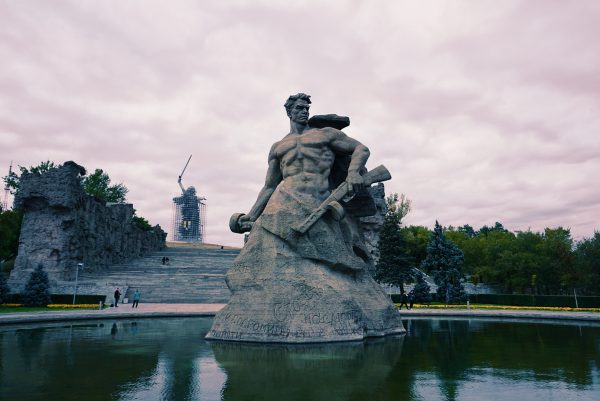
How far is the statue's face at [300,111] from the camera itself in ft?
35.7

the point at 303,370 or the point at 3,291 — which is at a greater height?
the point at 3,291

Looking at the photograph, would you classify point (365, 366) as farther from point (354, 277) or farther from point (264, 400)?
point (354, 277)

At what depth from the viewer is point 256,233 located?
33.7 ft

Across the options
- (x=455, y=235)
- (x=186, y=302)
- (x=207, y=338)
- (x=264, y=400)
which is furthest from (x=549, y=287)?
(x=264, y=400)

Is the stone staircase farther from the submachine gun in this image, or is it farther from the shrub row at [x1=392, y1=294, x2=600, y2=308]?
the submachine gun

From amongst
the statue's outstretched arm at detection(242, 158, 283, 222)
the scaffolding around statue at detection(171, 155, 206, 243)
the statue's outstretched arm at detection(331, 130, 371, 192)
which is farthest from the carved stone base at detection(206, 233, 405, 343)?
the scaffolding around statue at detection(171, 155, 206, 243)

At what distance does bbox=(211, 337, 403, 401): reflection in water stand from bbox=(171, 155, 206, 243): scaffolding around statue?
90.8 m

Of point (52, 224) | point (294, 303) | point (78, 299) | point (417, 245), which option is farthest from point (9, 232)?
point (417, 245)

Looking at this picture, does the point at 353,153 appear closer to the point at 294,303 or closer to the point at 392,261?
the point at 294,303

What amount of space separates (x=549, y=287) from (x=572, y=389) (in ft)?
161

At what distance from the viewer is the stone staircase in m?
31.0

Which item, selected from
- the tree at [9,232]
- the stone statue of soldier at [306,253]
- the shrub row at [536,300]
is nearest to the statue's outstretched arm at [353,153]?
the stone statue of soldier at [306,253]

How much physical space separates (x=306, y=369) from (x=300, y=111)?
651 cm

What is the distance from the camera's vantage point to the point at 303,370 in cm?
628
